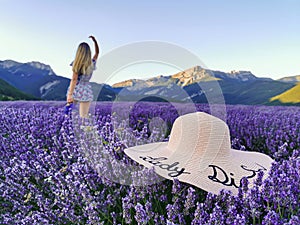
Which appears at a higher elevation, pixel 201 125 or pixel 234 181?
pixel 201 125

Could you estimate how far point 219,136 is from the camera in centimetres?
164

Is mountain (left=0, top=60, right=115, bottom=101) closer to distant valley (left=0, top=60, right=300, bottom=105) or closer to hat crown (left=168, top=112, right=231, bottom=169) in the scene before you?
distant valley (left=0, top=60, right=300, bottom=105)

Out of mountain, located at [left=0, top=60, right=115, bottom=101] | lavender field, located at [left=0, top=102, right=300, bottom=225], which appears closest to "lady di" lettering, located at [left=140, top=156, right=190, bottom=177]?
lavender field, located at [left=0, top=102, right=300, bottom=225]

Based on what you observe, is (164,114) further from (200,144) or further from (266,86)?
(266,86)

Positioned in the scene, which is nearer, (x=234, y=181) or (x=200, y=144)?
(x=234, y=181)

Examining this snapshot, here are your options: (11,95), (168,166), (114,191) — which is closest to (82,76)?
(114,191)

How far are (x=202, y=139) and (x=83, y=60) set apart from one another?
134 inches

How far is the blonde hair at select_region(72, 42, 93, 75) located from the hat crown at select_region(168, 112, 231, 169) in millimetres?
3260

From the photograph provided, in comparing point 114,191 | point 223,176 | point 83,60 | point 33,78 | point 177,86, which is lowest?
point 114,191

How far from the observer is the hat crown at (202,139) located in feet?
5.25

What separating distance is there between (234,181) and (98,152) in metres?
0.96

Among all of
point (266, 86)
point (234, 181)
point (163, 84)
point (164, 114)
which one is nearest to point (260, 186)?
point (234, 181)

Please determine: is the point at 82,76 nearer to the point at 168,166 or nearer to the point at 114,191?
the point at 114,191

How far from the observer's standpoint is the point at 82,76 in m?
4.77
